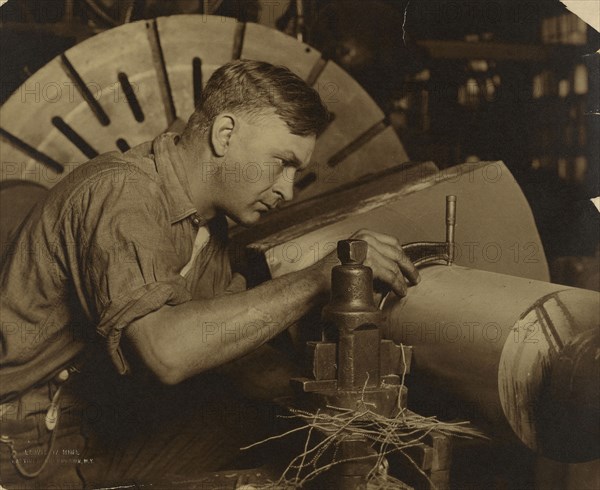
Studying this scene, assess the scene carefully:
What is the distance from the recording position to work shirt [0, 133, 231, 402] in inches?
68.9

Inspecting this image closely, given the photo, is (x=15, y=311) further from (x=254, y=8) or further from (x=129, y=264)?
(x=254, y=8)

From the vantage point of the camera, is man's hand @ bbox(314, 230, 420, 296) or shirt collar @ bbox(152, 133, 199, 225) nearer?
man's hand @ bbox(314, 230, 420, 296)

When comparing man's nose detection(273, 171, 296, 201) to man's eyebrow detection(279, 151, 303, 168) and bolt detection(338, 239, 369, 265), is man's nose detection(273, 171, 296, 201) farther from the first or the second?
bolt detection(338, 239, 369, 265)

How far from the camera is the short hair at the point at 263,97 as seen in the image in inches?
80.3

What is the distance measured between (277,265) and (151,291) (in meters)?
0.59

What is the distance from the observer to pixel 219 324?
1784 millimetres

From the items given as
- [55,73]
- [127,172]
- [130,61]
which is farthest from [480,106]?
[127,172]

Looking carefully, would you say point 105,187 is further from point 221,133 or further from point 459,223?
point 459,223

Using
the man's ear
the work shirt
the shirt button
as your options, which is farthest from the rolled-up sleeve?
the shirt button

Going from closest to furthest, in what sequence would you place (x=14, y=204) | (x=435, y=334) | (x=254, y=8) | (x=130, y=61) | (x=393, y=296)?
(x=435, y=334), (x=393, y=296), (x=14, y=204), (x=130, y=61), (x=254, y=8)

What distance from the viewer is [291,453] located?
186 centimetres

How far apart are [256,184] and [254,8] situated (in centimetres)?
129

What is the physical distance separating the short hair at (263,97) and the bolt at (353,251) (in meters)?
0.52

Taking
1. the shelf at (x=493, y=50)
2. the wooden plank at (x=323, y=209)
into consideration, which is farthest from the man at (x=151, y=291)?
the shelf at (x=493, y=50)
